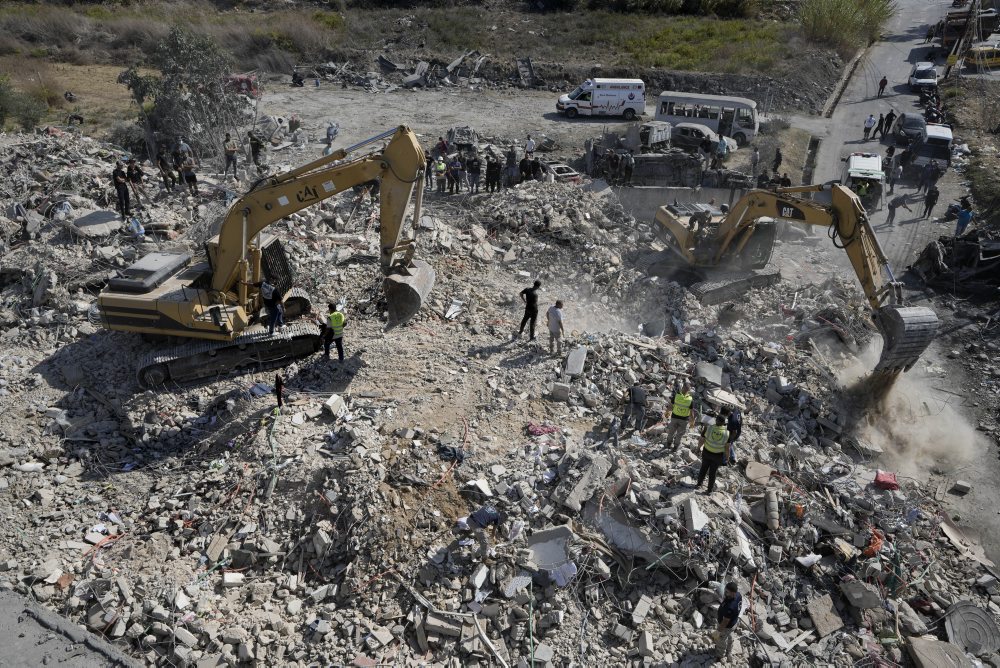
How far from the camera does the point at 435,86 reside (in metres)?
30.6

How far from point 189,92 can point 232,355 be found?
41.1 feet

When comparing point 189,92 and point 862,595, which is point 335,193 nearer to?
point 862,595

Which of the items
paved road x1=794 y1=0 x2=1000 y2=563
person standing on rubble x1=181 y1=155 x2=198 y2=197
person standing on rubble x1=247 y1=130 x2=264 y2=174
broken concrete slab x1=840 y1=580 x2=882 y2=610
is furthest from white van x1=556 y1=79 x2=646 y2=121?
broken concrete slab x1=840 y1=580 x2=882 y2=610

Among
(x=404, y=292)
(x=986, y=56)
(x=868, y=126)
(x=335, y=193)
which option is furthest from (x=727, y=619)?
(x=986, y=56)

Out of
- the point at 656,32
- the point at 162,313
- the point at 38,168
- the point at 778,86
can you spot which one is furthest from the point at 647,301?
the point at 656,32

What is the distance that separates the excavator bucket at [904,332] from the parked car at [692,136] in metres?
12.8

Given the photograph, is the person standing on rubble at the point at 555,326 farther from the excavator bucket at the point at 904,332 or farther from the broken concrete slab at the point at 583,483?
the excavator bucket at the point at 904,332

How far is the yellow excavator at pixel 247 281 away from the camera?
1020cm

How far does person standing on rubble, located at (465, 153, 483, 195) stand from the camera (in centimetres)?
1865

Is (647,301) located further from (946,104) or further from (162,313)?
(946,104)

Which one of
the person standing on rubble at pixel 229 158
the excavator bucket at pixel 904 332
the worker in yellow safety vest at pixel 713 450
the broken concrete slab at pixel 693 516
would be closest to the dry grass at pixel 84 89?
the person standing on rubble at pixel 229 158

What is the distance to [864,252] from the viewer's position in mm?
11328

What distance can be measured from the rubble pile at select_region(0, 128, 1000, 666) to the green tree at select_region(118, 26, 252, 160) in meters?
9.61

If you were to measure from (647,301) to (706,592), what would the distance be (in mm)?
7040
